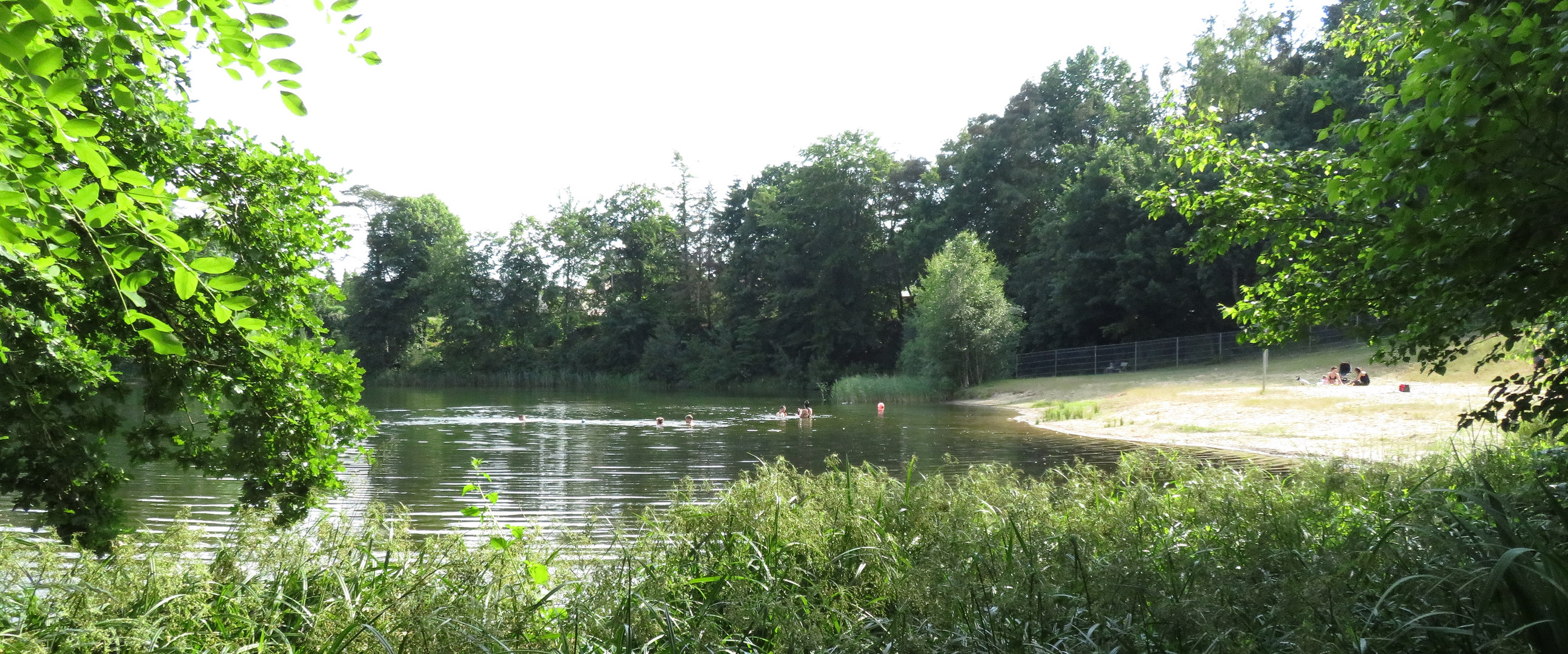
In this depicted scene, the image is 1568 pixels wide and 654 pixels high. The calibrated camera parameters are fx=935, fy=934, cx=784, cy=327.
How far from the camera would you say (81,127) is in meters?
1.95

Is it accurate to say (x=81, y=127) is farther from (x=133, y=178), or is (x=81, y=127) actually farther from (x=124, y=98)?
(x=124, y=98)

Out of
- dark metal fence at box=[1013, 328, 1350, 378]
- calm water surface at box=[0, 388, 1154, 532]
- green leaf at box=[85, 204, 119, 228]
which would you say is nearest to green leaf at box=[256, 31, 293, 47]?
green leaf at box=[85, 204, 119, 228]

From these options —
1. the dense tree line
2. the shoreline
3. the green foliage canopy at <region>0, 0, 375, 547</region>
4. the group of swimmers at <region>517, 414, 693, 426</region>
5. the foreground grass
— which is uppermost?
the dense tree line

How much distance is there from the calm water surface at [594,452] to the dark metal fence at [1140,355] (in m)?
9.50

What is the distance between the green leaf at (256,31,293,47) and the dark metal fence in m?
42.8

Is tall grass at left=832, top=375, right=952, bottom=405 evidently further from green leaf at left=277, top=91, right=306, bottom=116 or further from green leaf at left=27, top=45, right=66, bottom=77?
green leaf at left=27, top=45, right=66, bottom=77

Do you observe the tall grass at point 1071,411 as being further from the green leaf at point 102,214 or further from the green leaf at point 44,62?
the green leaf at point 44,62

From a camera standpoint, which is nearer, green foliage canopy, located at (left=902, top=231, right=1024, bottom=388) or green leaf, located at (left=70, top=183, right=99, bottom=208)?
green leaf, located at (left=70, top=183, right=99, bottom=208)

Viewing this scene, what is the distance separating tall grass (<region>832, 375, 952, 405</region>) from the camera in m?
42.6

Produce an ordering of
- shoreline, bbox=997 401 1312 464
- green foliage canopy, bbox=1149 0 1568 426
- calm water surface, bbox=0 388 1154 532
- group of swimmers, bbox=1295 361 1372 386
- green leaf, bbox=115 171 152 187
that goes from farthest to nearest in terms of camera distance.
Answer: group of swimmers, bbox=1295 361 1372 386 < shoreline, bbox=997 401 1312 464 < calm water surface, bbox=0 388 1154 532 < green foliage canopy, bbox=1149 0 1568 426 < green leaf, bbox=115 171 152 187

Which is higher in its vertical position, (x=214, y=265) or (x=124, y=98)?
(x=124, y=98)

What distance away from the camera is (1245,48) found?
44.8 meters

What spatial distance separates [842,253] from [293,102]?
5815 cm

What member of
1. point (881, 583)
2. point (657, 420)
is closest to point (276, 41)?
point (881, 583)
